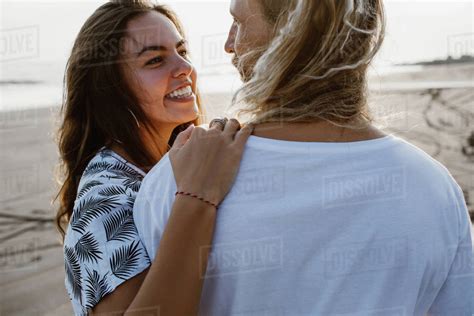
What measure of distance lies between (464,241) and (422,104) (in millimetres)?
14127

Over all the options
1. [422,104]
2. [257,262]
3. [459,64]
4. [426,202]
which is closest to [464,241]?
[426,202]

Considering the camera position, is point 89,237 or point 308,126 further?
point 89,237

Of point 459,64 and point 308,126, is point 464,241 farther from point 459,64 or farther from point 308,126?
point 459,64

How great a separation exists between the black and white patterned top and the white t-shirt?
31 centimetres

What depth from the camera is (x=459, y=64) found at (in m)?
23.2

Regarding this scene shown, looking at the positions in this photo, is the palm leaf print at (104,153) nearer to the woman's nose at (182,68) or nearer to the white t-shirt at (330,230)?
the woman's nose at (182,68)

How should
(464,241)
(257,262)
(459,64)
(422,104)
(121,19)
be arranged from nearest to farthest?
(257,262)
(464,241)
(121,19)
(422,104)
(459,64)

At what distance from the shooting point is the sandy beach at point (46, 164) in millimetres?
5031

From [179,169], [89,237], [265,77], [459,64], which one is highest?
[265,77]

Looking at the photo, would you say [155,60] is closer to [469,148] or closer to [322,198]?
[322,198]

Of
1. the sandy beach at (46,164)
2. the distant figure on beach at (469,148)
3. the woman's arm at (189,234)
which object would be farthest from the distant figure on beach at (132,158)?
the distant figure on beach at (469,148)

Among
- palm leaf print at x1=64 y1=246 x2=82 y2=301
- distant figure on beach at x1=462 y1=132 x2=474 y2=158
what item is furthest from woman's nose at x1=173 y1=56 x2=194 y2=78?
distant figure on beach at x1=462 y1=132 x2=474 y2=158

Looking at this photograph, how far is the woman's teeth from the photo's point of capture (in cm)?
281

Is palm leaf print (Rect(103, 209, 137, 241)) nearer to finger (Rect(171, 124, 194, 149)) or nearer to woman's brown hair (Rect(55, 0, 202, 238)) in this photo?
finger (Rect(171, 124, 194, 149))
